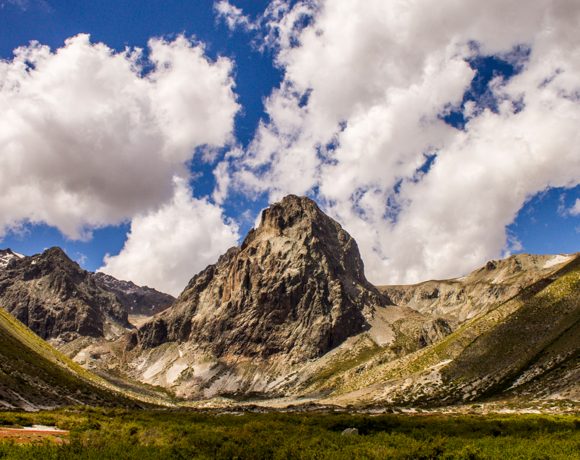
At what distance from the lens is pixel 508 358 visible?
132 m

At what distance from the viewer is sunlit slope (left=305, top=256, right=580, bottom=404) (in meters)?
110

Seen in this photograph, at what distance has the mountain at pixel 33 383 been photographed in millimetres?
68312

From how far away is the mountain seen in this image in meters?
68.3

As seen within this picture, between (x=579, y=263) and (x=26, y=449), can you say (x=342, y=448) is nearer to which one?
(x=26, y=449)

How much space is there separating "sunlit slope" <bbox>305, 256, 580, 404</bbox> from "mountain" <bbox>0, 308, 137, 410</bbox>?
96.0 m

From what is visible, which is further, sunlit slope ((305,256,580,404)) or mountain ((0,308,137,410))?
sunlit slope ((305,256,580,404))

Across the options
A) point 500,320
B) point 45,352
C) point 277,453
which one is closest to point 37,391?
point 45,352

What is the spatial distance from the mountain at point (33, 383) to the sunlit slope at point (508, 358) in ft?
315

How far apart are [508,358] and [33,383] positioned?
129 m

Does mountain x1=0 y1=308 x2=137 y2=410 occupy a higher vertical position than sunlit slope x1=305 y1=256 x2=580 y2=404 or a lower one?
higher

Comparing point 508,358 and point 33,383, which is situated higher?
point 33,383

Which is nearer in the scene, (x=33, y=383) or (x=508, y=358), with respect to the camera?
(x=33, y=383)

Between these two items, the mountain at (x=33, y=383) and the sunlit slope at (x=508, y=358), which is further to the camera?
the sunlit slope at (x=508, y=358)

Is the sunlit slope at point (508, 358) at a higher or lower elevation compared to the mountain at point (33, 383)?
lower
